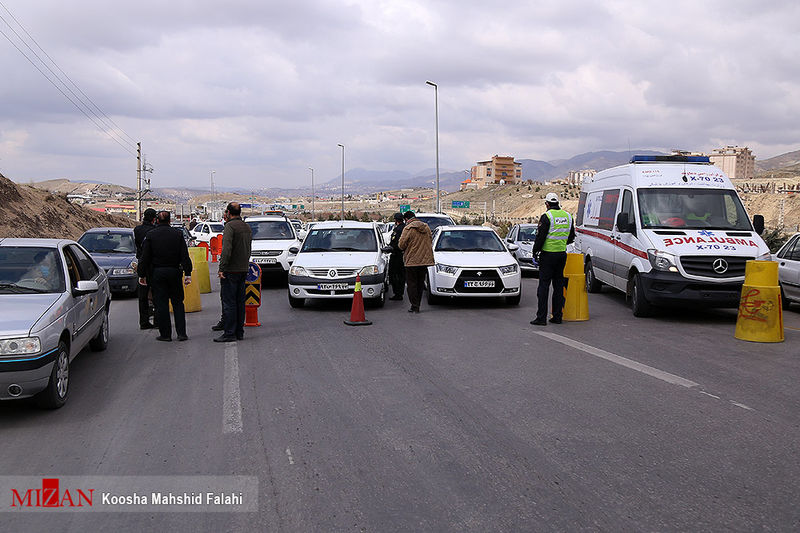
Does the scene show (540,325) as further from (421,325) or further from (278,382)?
(278,382)

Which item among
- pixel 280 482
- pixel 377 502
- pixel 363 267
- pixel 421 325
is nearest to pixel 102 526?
pixel 280 482

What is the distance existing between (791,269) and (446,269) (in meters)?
6.35

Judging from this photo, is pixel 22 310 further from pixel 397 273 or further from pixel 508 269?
pixel 397 273

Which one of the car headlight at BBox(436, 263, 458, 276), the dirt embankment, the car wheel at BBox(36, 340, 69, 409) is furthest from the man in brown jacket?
the dirt embankment

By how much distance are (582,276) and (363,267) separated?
3934 mm

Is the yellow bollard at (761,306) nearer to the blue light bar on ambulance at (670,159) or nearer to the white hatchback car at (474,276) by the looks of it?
the blue light bar on ambulance at (670,159)

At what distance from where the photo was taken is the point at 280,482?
4500mm

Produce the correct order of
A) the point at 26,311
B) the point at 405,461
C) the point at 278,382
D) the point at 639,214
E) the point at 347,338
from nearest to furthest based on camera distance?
the point at 405,461, the point at 26,311, the point at 278,382, the point at 347,338, the point at 639,214

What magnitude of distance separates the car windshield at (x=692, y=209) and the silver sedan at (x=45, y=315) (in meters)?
8.99

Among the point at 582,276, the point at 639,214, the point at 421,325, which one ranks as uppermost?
the point at 639,214

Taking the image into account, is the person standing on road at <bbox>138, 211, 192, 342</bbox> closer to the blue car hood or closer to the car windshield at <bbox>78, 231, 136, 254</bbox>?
the blue car hood

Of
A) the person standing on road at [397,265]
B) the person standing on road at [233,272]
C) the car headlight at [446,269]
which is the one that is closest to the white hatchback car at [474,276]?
the car headlight at [446,269]

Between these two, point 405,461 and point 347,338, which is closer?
point 405,461

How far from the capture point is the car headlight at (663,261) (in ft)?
36.5
